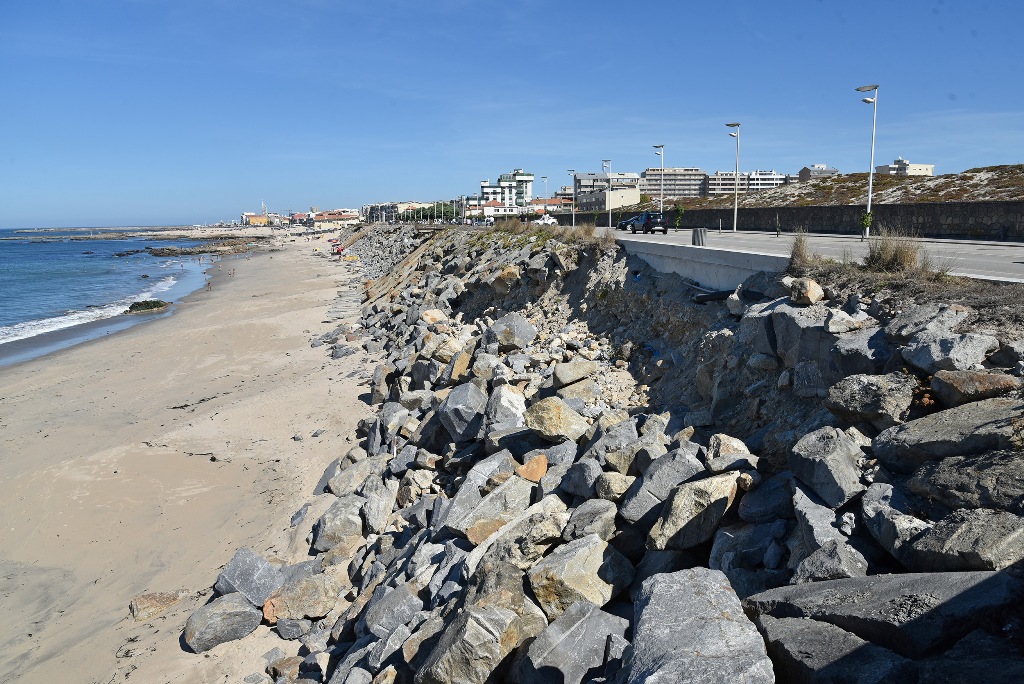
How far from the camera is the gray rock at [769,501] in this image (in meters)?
5.33

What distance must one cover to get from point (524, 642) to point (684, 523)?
5.65ft

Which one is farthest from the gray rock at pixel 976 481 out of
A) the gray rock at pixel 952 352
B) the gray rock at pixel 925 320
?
the gray rock at pixel 925 320

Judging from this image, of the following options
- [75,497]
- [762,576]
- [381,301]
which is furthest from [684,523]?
[381,301]

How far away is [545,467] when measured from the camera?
8.26 m

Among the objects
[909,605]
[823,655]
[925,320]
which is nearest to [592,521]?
[823,655]

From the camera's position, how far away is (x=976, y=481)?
14.5 feet

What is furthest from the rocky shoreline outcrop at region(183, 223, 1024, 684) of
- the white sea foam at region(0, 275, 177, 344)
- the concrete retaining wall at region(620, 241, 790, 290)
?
the white sea foam at region(0, 275, 177, 344)

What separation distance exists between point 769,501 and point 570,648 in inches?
83.7

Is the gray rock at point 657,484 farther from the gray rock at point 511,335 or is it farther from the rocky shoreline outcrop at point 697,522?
the gray rock at point 511,335

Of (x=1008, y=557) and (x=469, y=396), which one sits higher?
(x=1008, y=557)

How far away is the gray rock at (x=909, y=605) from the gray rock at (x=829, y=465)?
0.93m

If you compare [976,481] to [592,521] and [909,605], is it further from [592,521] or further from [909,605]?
[592,521]

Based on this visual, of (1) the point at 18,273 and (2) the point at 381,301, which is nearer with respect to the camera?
(2) the point at 381,301

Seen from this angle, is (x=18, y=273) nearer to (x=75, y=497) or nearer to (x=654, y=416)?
(x=75, y=497)
